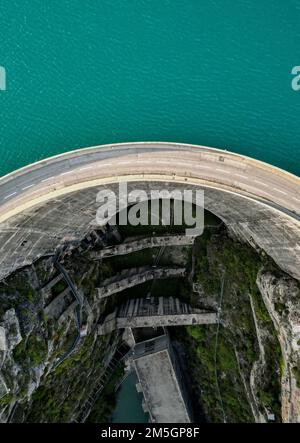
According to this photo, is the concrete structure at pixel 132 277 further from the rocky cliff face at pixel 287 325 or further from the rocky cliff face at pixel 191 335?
the rocky cliff face at pixel 287 325

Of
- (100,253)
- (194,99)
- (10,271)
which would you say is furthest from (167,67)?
(10,271)

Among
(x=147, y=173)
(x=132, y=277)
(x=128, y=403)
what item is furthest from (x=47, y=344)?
(x=128, y=403)

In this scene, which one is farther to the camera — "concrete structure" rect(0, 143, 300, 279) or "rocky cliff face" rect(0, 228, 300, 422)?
"rocky cliff face" rect(0, 228, 300, 422)

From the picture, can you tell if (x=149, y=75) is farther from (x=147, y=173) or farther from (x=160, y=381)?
(x=160, y=381)

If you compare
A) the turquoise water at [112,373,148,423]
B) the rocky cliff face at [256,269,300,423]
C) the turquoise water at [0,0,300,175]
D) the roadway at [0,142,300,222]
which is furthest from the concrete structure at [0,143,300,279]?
the turquoise water at [112,373,148,423]

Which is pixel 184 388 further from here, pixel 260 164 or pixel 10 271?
pixel 260 164

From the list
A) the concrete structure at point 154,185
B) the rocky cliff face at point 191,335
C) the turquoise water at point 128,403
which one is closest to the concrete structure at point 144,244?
the rocky cliff face at point 191,335

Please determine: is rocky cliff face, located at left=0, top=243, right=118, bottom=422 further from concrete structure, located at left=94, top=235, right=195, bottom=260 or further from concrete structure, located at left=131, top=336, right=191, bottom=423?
concrete structure, located at left=131, top=336, right=191, bottom=423
